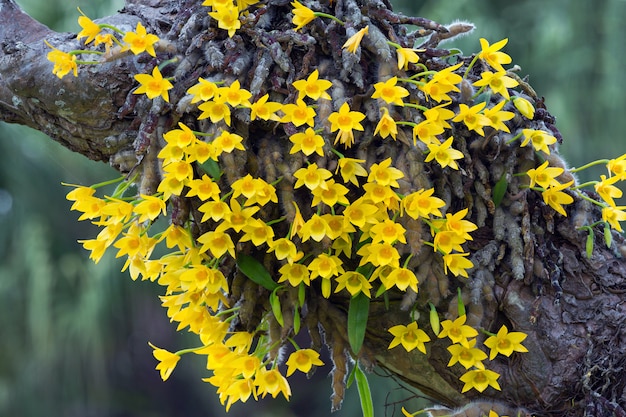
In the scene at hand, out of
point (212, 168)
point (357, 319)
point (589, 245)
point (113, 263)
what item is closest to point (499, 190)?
point (589, 245)

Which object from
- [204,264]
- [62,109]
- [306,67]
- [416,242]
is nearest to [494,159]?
[416,242]

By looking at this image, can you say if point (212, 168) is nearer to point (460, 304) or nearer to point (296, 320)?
point (296, 320)

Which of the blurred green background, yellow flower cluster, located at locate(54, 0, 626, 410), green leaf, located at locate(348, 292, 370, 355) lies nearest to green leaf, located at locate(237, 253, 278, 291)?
yellow flower cluster, located at locate(54, 0, 626, 410)

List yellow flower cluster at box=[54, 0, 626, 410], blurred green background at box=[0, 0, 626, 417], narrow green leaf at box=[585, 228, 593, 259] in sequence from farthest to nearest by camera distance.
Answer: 1. blurred green background at box=[0, 0, 626, 417]
2. narrow green leaf at box=[585, 228, 593, 259]
3. yellow flower cluster at box=[54, 0, 626, 410]

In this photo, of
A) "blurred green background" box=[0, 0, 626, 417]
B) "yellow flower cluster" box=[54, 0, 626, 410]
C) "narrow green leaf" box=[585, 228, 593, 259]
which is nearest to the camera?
"yellow flower cluster" box=[54, 0, 626, 410]

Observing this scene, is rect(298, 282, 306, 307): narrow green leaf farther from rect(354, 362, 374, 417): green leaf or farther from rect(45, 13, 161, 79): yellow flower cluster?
rect(45, 13, 161, 79): yellow flower cluster

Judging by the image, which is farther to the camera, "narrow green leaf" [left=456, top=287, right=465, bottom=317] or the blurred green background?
the blurred green background

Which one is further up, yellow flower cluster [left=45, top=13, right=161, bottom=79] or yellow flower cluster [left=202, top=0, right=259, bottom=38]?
yellow flower cluster [left=202, top=0, right=259, bottom=38]

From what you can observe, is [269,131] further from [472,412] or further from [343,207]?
[472,412]
